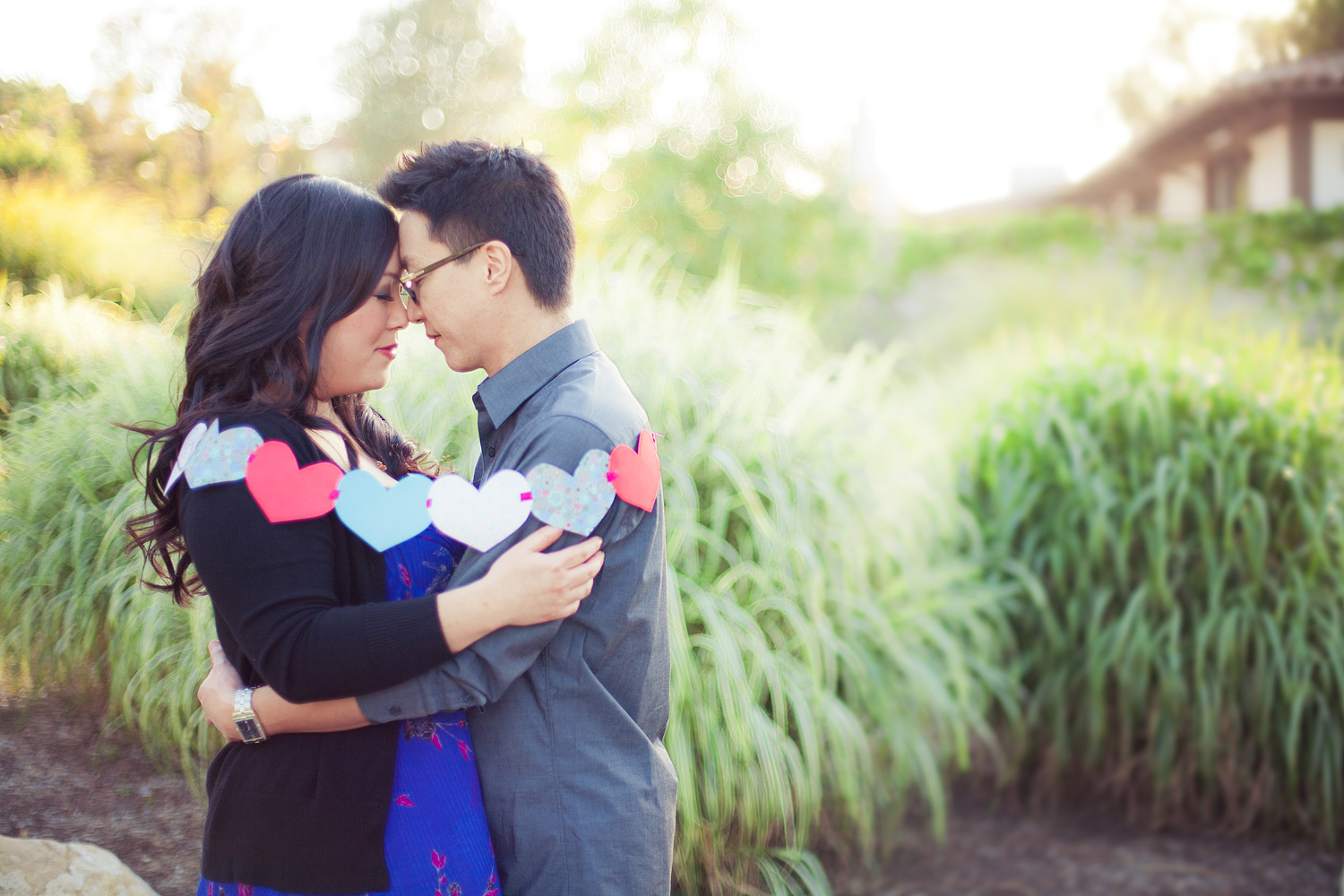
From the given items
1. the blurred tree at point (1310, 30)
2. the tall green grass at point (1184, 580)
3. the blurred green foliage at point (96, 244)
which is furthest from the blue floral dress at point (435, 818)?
the blurred tree at point (1310, 30)

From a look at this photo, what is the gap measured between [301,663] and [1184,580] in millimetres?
3340

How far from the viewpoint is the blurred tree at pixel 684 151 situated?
305 inches

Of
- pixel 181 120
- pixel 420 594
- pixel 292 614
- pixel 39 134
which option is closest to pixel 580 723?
pixel 420 594

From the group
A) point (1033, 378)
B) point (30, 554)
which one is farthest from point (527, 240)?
point (1033, 378)

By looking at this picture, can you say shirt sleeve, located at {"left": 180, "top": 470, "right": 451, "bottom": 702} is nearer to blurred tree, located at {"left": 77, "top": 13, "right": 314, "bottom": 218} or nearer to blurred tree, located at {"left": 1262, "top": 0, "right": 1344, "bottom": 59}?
blurred tree, located at {"left": 77, "top": 13, "right": 314, "bottom": 218}

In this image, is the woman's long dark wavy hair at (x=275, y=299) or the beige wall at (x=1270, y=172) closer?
the woman's long dark wavy hair at (x=275, y=299)

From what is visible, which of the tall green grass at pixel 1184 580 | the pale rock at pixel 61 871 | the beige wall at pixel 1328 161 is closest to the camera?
the pale rock at pixel 61 871

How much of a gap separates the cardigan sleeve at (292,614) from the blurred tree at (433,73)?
16.0m

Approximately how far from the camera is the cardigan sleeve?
104cm

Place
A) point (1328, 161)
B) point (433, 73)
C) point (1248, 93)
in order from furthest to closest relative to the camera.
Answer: point (433, 73) → point (1328, 161) → point (1248, 93)

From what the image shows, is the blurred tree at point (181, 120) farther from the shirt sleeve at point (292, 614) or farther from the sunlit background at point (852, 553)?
the shirt sleeve at point (292, 614)

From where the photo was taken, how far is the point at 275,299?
1220mm

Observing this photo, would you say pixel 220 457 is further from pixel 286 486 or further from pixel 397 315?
pixel 397 315

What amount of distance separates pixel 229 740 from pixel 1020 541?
3.16m
